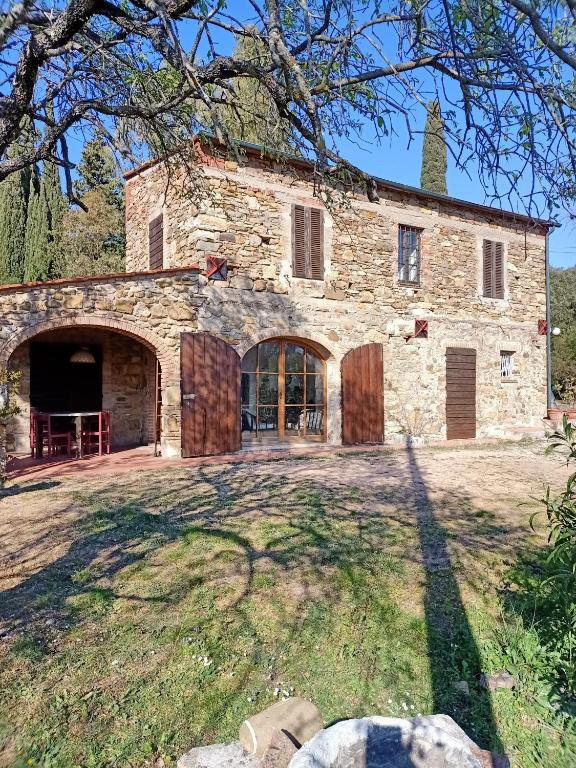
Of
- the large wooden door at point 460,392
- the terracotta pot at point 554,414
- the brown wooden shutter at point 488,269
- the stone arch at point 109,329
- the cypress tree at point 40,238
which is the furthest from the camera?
the cypress tree at point 40,238

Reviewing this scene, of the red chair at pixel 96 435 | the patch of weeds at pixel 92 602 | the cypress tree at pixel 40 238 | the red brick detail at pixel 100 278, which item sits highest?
the cypress tree at pixel 40 238

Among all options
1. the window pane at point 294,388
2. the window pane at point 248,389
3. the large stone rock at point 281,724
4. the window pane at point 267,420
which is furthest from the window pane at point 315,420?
the large stone rock at point 281,724

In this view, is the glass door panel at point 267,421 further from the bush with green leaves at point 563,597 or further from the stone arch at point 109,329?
the bush with green leaves at point 563,597

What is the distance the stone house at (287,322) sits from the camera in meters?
7.97

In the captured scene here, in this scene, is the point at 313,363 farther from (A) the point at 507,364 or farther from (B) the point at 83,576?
(B) the point at 83,576

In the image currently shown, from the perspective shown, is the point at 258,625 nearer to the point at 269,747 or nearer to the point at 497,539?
the point at 269,747

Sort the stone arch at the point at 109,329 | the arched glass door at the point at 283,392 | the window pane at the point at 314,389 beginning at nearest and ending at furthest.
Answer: the stone arch at the point at 109,329, the arched glass door at the point at 283,392, the window pane at the point at 314,389

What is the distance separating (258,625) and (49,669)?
1043mm

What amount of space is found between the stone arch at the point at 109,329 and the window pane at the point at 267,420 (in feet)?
6.15

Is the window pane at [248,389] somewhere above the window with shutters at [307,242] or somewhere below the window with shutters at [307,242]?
below

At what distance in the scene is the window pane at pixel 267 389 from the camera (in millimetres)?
9118

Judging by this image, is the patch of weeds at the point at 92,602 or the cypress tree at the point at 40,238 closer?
the patch of weeds at the point at 92,602

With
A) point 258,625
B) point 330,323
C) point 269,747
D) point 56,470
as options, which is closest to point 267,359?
point 330,323

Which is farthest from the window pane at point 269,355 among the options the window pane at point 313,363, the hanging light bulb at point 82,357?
the hanging light bulb at point 82,357
